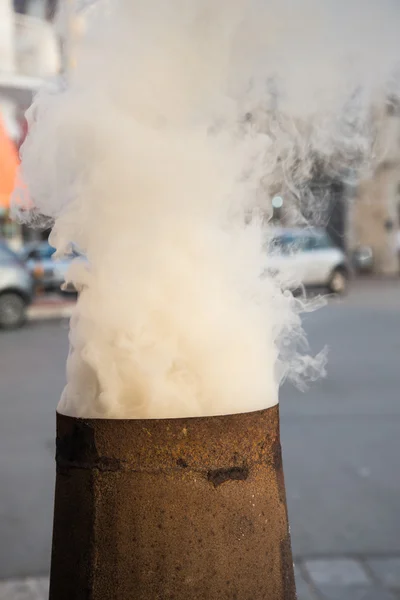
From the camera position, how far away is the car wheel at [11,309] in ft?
43.5

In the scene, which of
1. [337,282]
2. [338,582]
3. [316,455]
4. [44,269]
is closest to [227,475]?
[338,582]

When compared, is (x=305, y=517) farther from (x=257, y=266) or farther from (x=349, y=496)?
(x=257, y=266)

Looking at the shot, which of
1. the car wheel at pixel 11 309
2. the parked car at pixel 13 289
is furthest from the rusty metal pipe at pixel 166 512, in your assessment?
the car wheel at pixel 11 309

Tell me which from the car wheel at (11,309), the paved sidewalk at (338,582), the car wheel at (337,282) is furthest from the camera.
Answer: the car wheel at (337,282)

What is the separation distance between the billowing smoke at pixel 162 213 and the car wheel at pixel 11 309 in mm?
11486

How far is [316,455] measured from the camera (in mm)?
5434

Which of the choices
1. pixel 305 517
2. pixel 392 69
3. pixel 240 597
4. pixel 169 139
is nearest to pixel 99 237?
pixel 169 139

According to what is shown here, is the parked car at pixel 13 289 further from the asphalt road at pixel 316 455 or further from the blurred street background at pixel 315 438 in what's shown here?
the asphalt road at pixel 316 455

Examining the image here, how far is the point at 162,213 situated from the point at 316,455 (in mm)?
3852

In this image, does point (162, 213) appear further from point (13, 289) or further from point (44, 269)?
point (44, 269)

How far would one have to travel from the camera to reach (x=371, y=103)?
311 cm

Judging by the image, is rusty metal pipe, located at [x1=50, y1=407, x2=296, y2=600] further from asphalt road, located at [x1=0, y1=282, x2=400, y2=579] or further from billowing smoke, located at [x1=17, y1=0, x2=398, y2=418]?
asphalt road, located at [x1=0, y1=282, x2=400, y2=579]

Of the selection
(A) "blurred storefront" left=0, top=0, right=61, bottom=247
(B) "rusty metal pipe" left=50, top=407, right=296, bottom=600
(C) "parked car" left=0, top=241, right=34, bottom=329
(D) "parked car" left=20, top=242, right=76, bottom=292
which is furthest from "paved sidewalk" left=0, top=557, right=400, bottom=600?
(A) "blurred storefront" left=0, top=0, right=61, bottom=247

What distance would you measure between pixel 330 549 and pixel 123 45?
2933mm
